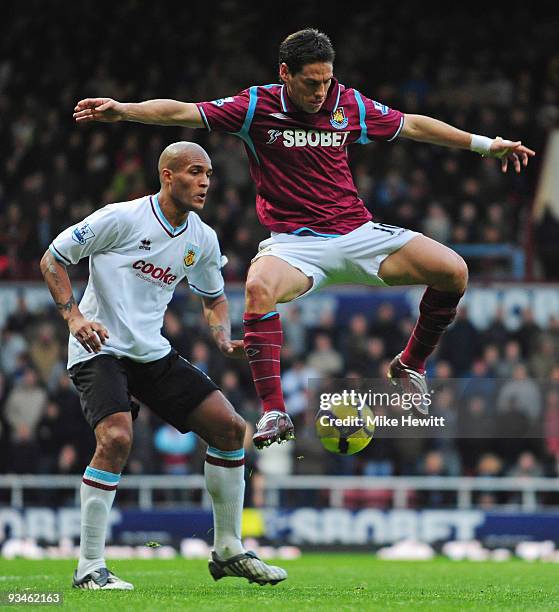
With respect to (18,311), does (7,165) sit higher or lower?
higher

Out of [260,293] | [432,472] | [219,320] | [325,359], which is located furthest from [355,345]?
[260,293]

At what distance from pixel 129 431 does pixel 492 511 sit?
325 inches

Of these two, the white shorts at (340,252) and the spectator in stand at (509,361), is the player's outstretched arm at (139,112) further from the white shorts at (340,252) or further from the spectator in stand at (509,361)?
the spectator in stand at (509,361)

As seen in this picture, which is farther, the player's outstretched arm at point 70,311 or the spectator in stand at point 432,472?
the spectator in stand at point 432,472

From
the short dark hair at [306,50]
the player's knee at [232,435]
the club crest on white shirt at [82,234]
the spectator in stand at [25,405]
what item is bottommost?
the spectator in stand at [25,405]

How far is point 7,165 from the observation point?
19734 mm

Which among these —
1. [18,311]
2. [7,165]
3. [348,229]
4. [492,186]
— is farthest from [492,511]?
[7,165]

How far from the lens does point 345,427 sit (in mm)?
8219

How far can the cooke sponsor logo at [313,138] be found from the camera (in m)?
8.02

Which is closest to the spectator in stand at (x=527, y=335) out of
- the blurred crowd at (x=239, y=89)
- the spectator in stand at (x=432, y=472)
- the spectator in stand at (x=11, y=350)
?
the blurred crowd at (x=239, y=89)

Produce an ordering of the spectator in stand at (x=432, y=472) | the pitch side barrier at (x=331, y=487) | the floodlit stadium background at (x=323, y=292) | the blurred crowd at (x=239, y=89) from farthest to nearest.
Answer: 1. the blurred crowd at (x=239, y=89)
2. the spectator in stand at (x=432, y=472)
3. the floodlit stadium background at (x=323, y=292)
4. the pitch side barrier at (x=331, y=487)

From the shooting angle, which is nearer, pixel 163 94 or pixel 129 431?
pixel 129 431

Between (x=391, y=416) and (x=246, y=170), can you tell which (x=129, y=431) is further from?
(x=246, y=170)

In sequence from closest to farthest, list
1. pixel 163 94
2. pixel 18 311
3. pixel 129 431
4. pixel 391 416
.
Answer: pixel 129 431 < pixel 391 416 < pixel 18 311 < pixel 163 94
